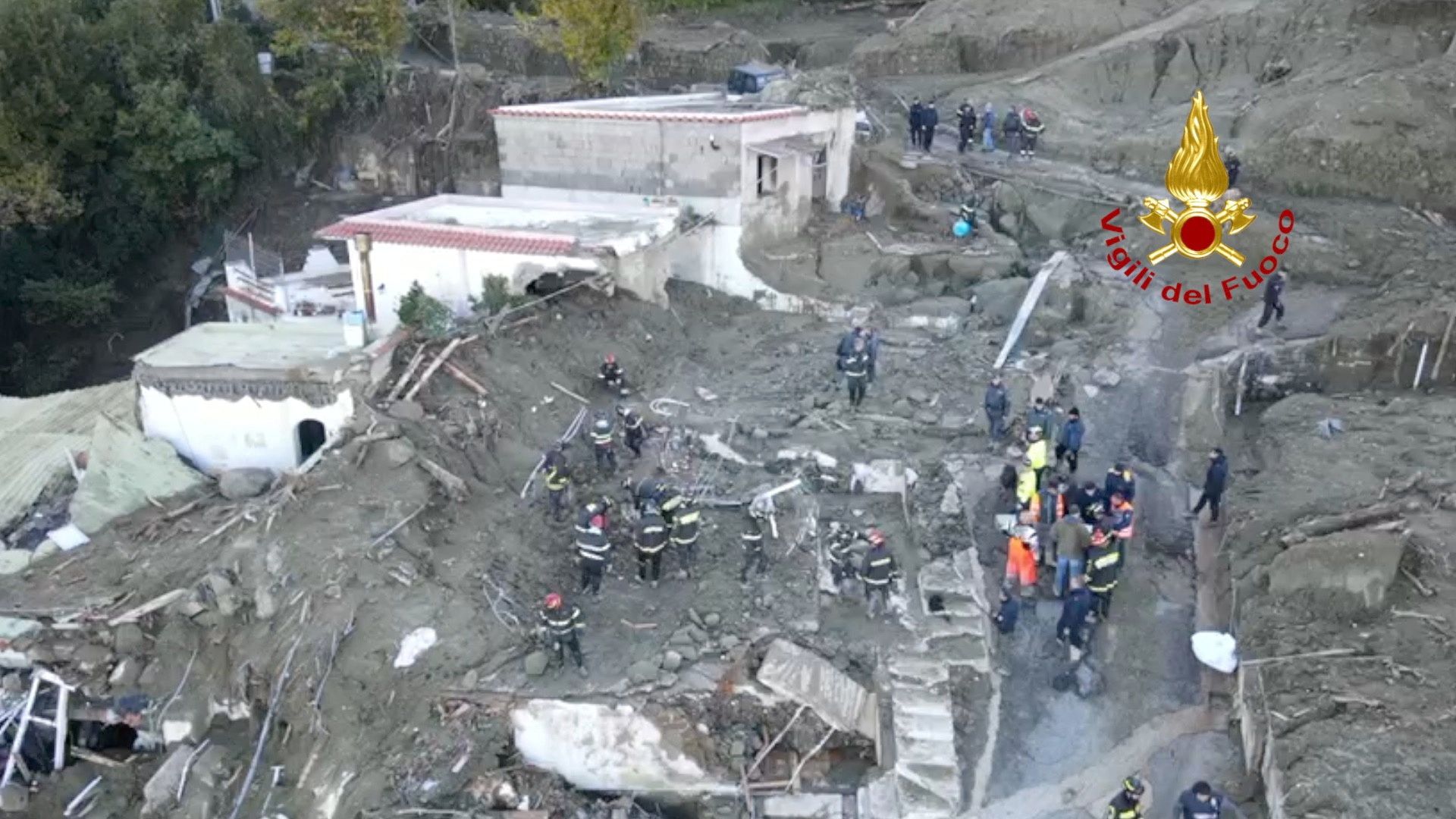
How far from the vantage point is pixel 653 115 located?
77.9 ft

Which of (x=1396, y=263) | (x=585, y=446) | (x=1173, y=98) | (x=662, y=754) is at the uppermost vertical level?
(x=1173, y=98)

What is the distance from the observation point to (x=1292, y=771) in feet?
36.2

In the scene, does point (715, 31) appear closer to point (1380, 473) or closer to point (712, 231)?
point (712, 231)

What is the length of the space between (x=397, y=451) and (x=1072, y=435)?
9.74m

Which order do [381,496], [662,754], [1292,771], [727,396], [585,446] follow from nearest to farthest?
[1292,771] < [662,754] < [381,496] < [585,446] < [727,396]

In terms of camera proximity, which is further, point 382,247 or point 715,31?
point 715,31

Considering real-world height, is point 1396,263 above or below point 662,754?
above

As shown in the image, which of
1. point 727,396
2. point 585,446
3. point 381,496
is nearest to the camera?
point 381,496

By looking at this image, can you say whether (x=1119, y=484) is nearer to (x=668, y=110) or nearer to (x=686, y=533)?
(x=686, y=533)

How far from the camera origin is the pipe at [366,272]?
21.7 meters

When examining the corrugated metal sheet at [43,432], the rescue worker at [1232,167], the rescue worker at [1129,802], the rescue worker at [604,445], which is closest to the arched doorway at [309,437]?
the corrugated metal sheet at [43,432]

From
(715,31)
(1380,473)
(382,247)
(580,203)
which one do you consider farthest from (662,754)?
(715,31)

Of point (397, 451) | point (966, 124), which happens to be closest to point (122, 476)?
point (397, 451)

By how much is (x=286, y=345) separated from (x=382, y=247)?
2.72m
